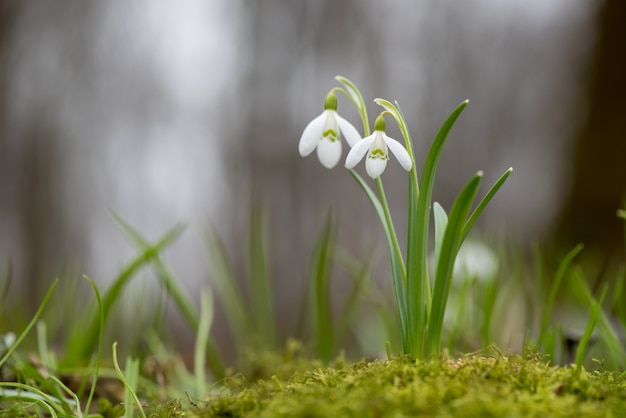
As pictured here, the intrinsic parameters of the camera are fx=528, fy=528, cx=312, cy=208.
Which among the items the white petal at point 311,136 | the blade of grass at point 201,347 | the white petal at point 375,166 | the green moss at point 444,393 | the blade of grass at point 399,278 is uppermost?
the white petal at point 311,136

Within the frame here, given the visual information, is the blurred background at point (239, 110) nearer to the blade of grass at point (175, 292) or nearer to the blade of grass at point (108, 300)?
the blade of grass at point (175, 292)

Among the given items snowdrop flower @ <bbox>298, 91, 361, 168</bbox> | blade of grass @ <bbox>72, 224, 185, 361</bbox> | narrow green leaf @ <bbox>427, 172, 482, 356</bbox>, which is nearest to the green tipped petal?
snowdrop flower @ <bbox>298, 91, 361, 168</bbox>

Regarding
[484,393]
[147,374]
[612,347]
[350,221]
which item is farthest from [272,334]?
[350,221]

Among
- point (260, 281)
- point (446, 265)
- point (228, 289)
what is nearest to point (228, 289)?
point (228, 289)

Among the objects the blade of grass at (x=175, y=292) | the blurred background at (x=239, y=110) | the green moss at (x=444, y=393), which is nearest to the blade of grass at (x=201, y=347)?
the blade of grass at (x=175, y=292)

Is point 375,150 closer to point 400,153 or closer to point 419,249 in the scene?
point 400,153

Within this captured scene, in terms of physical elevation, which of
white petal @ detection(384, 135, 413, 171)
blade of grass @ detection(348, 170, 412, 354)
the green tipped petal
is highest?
the green tipped petal

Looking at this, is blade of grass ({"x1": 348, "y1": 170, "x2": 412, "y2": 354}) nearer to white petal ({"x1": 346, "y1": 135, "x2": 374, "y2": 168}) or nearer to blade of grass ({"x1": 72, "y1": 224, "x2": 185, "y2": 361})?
white petal ({"x1": 346, "y1": 135, "x2": 374, "y2": 168})

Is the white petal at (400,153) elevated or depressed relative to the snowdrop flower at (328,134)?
depressed
